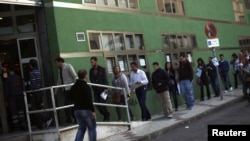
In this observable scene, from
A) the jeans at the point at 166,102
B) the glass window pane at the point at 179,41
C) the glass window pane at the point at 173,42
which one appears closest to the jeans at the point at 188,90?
the jeans at the point at 166,102

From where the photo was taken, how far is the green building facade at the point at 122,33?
1152cm

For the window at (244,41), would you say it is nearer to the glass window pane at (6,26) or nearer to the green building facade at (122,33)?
the green building facade at (122,33)

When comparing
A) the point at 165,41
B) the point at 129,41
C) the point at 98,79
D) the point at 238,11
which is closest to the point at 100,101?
the point at 98,79

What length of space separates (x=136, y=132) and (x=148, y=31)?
5.63 m

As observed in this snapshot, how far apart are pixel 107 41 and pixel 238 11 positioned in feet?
50.9

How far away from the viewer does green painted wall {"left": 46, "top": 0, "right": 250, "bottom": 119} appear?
37.9 feet

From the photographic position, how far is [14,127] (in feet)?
36.1

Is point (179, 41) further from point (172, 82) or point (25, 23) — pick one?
point (25, 23)

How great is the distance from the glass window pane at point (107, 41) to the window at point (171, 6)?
4.11m

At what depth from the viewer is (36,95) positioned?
10625 millimetres

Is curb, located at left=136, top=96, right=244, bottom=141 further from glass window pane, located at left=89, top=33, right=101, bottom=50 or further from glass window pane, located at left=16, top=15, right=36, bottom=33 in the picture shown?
glass window pane, located at left=16, top=15, right=36, bottom=33

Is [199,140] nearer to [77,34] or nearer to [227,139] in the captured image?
[227,139]

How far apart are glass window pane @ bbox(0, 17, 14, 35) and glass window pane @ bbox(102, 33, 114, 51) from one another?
9.80ft

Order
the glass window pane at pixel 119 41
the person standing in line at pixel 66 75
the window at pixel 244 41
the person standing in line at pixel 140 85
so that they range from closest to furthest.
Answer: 1. the person standing in line at pixel 66 75
2. the person standing in line at pixel 140 85
3. the glass window pane at pixel 119 41
4. the window at pixel 244 41
